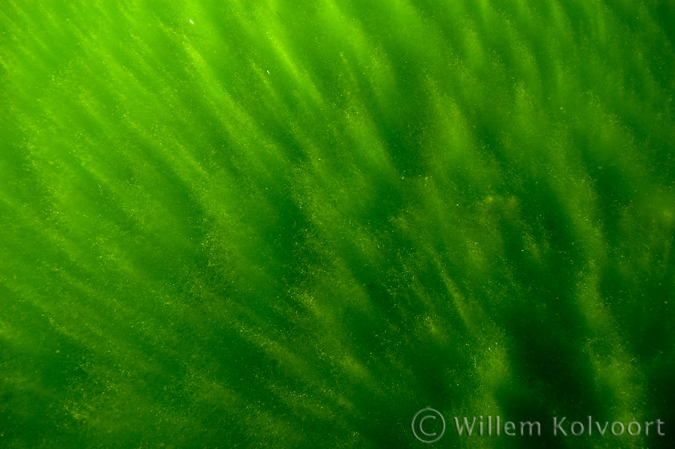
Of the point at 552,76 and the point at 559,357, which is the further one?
the point at 552,76

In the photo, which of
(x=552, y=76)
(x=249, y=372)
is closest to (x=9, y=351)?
(x=249, y=372)

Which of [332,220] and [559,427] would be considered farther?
[332,220]

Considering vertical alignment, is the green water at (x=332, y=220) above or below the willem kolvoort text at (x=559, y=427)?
above

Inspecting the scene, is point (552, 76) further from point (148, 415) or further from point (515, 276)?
point (148, 415)

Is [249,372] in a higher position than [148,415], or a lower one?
higher

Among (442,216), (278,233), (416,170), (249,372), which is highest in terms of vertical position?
(416,170)

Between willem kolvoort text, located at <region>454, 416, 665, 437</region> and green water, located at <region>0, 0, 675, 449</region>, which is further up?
green water, located at <region>0, 0, 675, 449</region>

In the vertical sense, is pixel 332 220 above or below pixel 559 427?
above

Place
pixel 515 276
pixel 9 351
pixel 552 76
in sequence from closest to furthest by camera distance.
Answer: pixel 9 351 → pixel 515 276 → pixel 552 76
